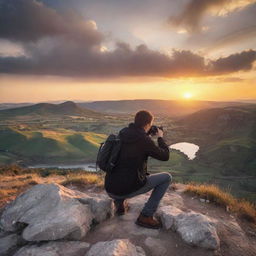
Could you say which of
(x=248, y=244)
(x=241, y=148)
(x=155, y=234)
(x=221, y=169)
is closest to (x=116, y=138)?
(x=155, y=234)

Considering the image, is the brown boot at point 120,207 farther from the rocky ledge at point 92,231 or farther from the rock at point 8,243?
the rock at point 8,243

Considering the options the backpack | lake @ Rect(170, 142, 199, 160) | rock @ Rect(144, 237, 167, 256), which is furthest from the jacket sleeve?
lake @ Rect(170, 142, 199, 160)

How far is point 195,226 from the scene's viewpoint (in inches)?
234

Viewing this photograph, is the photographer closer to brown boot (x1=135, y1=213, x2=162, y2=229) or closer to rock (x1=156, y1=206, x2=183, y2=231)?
brown boot (x1=135, y1=213, x2=162, y2=229)

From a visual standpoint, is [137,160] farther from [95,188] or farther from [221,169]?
[221,169]

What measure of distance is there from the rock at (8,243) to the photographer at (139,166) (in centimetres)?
247

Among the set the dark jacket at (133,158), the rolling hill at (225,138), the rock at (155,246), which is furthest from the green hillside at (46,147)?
the rock at (155,246)

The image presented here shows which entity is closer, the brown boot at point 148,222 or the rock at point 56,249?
the rock at point 56,249

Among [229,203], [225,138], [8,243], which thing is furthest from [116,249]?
[225,138]

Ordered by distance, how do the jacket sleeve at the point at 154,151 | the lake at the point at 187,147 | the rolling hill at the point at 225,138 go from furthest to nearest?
the lake at the point at 187,147, the rolling hill at the point at 225,138, the jacket sleeve at the point at 154,151

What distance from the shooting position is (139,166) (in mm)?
5988

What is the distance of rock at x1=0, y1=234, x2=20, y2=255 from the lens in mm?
5523

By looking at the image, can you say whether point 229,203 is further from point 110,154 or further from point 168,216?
point 110,154

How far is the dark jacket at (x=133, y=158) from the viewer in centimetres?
577
